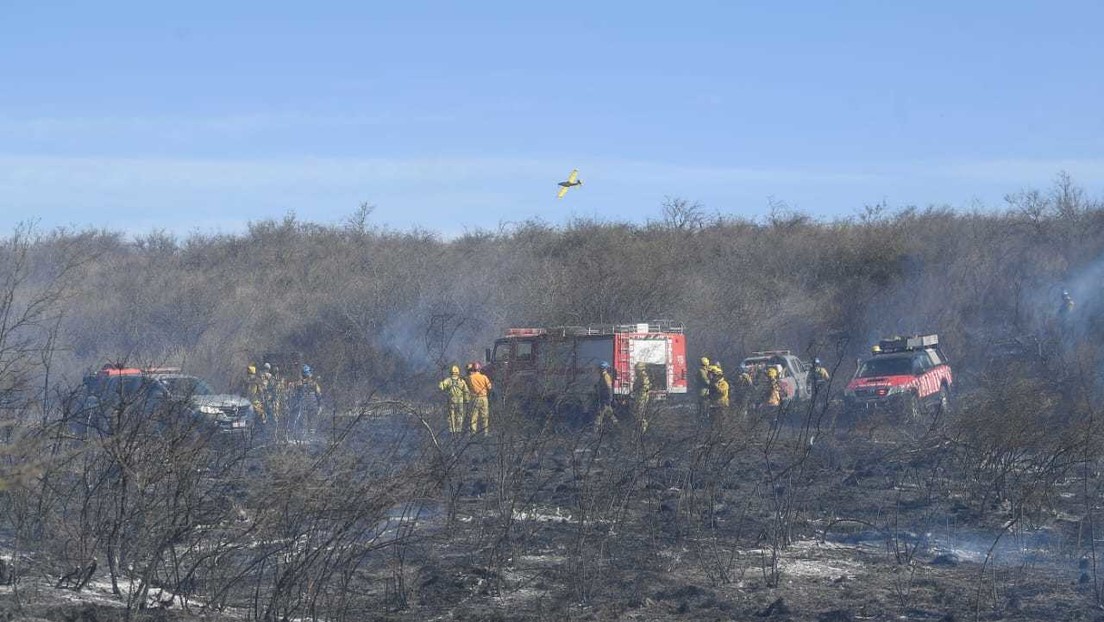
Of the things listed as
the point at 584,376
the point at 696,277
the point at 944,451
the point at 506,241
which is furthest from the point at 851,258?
the point at 944,451

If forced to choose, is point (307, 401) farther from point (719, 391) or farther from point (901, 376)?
point (901, 376)

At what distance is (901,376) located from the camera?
2400 centimetres

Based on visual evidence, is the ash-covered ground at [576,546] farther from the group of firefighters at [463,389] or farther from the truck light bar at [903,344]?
the truck light bar at [903,344]

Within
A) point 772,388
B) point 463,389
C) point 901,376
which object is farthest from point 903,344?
point 463,389

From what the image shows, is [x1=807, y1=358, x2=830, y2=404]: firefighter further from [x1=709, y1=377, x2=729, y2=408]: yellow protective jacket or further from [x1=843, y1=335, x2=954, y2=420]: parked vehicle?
[x1=843, y1=335, x2=954, y2=420]: parked vehicle

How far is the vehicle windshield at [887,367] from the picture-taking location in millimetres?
24438

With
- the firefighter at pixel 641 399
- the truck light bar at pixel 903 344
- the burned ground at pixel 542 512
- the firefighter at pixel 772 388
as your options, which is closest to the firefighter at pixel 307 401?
the burned ground at pixel 542 512

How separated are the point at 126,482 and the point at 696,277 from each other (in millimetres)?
32673

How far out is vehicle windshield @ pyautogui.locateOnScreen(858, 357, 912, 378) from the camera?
24.4m

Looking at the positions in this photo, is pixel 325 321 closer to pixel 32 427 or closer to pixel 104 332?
pixel 104 332

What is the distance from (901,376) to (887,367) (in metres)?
0.70

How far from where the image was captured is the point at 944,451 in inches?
511

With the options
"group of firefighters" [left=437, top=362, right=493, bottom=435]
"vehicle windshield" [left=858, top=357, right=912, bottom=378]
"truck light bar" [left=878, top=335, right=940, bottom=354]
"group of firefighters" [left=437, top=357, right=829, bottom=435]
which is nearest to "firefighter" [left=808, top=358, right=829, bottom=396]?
"group of firefighters" [left=437, top=357, right=829, bottom=435]

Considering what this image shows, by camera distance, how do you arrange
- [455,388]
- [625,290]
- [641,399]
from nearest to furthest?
[641,399], [455,388], [625,290]
